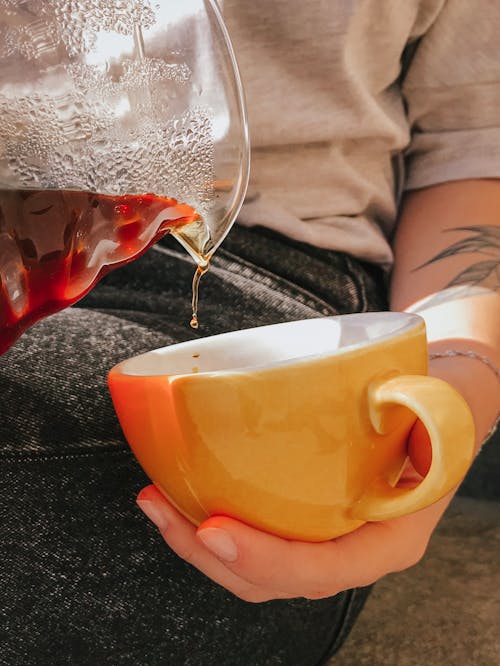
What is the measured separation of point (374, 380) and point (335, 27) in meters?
0.41

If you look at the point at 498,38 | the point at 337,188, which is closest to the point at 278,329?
the point at 337,188

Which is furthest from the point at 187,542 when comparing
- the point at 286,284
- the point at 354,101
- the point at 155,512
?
the point at 354,101

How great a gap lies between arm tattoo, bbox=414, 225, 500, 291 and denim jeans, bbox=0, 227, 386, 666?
209 mm

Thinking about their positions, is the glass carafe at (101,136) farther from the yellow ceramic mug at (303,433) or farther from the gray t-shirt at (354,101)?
the gray t-shirt at (354,101)

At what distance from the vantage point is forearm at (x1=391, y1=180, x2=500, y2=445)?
2.09 feet

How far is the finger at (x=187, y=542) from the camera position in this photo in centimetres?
49

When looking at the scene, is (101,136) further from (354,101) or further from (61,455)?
(354,101)

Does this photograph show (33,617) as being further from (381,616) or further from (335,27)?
(335,27)

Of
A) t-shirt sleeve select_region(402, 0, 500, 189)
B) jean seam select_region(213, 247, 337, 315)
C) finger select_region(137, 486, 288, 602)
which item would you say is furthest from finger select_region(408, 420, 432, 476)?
t-shirt sleeve select_region(402, 0, 500, 189)

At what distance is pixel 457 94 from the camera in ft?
2.72

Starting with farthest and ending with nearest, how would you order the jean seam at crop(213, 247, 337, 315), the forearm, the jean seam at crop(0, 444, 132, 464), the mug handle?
the jean seam at crop(213, 247, 337, 315)
the forearm
the jean seam at crop(0, 444, 132, 464)
the mug handle

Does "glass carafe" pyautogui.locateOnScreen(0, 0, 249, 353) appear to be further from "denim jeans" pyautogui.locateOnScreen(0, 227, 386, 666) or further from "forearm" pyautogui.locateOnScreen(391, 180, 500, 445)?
"forearm" pyautogui.locateOnScreen(391, 180, 500, 445)

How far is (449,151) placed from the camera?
2.74 feet

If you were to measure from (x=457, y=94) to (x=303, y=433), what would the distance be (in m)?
0.51
